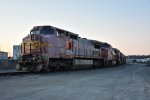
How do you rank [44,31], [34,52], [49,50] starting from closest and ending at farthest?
[34,52]
[49,50]
[44,31]

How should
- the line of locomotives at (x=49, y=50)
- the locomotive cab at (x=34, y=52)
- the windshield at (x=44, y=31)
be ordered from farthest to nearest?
1. the windshield at (x=44, y=31)
2. the line of locomotives at (x=49, y=50)
3. the locomotive cab at (x=34, y=52)

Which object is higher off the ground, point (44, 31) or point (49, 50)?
point (44, 31)

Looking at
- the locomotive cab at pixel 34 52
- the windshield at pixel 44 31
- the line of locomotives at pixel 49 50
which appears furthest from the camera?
the windshield at pixel 44 31

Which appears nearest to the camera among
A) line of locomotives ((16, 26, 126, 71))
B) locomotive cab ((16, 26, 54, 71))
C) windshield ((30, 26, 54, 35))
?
locomotive cab ((16, 26, 54, 71))

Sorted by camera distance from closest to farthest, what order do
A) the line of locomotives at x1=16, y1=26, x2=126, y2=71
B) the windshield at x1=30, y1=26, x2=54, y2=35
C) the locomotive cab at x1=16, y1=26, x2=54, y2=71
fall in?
the locomotive cab at x1=16, y1=26, x2=54, y2=71 < the line of locomotives at x1=16, y1=26, x2=126, y2=71 < the windshield at x1=30, y1=26, x2=54, y2=35

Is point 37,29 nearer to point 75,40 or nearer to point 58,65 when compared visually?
point 58,65

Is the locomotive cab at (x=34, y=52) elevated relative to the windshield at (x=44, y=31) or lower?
lower

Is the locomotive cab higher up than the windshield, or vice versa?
the windshield

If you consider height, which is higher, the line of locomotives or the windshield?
the windshield

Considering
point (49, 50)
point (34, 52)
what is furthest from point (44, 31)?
point (34, 52)

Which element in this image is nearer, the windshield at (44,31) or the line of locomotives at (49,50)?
the line of locomotives at (49,50)

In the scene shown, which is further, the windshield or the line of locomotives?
the windshield

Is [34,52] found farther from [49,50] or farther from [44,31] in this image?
[44,31]

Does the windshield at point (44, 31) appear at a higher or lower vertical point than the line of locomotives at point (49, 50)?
higher
